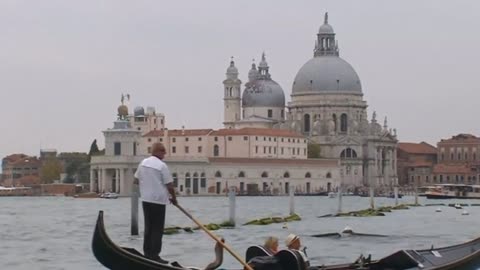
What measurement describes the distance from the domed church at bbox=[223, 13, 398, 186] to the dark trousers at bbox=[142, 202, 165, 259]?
103595mm

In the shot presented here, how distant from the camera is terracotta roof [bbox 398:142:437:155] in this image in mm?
137875

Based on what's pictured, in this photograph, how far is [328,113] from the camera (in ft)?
391

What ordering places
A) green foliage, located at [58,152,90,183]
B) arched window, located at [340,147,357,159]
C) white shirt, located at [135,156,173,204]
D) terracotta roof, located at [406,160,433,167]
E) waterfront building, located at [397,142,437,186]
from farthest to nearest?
terracotta roof, located at [406,160,433,167] → waterfront building, located at [397,142,437,186] → green foliage, located at [58,152,90,183] → arched window, located at [340,147,357,159] → white shirt, located at [135,156,173,204]

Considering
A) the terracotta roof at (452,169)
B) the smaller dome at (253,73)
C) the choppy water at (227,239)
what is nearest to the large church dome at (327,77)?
the smaller dome at (253,73)

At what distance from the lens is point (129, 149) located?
100m

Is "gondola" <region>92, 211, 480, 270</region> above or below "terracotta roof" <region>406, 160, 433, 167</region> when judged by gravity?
below

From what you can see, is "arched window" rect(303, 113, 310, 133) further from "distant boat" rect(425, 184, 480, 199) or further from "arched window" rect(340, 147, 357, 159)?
"distant boat" rect(425, 184, 480, 199)

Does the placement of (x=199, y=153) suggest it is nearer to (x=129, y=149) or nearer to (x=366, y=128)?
(x=129, y=149)

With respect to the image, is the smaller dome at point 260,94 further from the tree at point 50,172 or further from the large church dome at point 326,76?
the tree at point 50,172

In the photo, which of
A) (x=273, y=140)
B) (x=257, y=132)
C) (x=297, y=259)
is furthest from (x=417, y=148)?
(x=297, y=259)

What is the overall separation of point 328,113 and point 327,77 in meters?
3.27

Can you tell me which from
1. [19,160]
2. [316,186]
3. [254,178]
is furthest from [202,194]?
[19,160]

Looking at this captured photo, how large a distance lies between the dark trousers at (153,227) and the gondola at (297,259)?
0.25m

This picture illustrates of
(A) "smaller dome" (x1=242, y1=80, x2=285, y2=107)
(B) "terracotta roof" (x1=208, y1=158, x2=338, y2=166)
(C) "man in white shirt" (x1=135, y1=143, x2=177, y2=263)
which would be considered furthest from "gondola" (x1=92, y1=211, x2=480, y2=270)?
(A) "smaller dome" (x1=242, y1=80, x2=285, y2=107)
